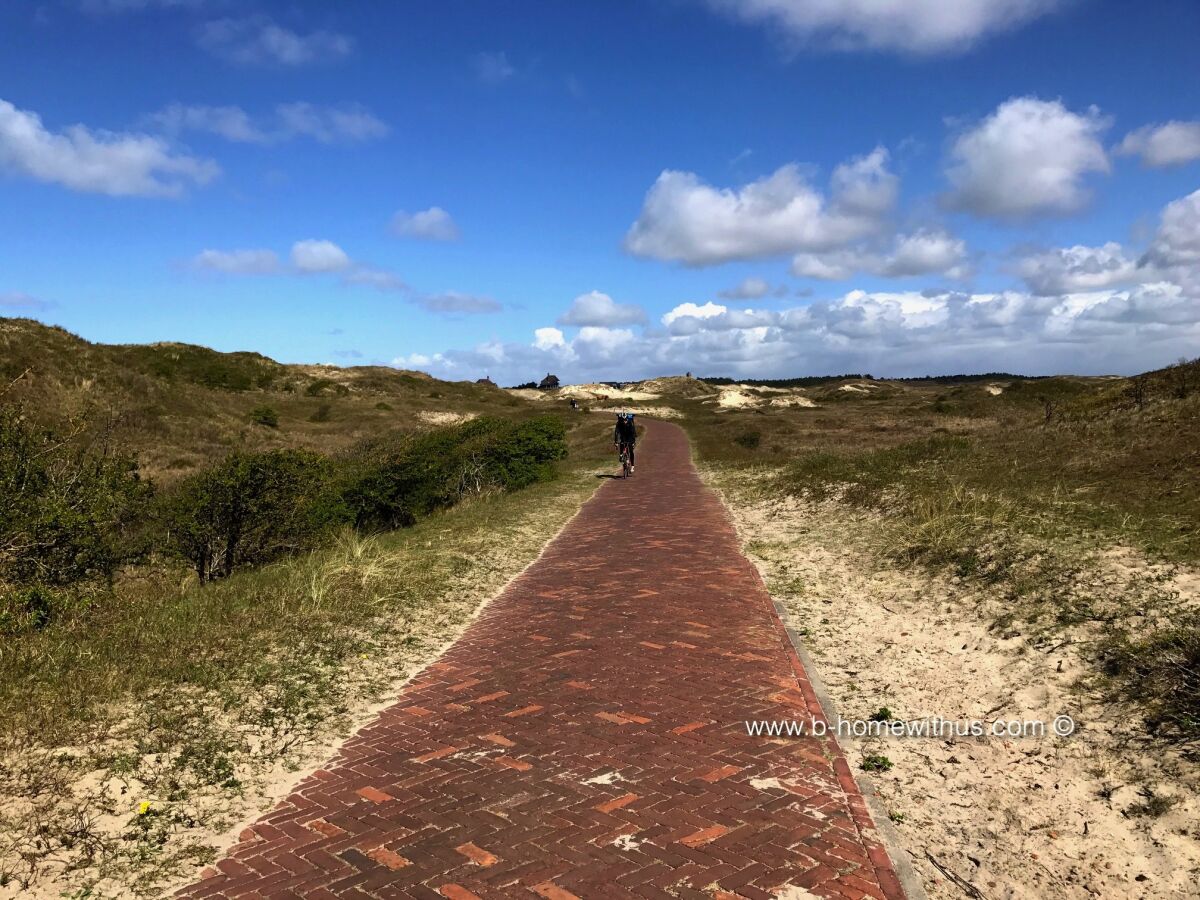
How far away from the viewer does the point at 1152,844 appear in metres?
3.62

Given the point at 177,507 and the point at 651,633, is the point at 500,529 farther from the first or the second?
the point at 651,633

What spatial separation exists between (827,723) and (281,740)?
3.82 metres

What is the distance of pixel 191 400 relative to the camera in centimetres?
4028

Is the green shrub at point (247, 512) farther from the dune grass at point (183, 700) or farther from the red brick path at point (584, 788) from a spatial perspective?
the red brick path at point (584, 788)

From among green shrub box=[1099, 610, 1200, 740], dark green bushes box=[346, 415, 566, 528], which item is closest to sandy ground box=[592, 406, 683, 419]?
dark green bushes box=[346, 415, 566, 528]

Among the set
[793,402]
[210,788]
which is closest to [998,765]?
[210,788]

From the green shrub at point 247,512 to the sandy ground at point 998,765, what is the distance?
8.74m

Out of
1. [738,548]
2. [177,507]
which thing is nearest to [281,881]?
[738,548]

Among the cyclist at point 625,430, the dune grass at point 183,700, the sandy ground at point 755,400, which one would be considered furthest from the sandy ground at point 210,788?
the sandy ground at point 755,400

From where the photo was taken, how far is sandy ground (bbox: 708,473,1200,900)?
11.6 feet

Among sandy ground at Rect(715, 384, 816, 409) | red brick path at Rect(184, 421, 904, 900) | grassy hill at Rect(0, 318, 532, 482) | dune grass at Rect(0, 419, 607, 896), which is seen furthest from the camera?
sandy ground at Rect(715, 384, 816, 409)

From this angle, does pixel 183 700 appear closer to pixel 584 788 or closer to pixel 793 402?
pixel 584 788

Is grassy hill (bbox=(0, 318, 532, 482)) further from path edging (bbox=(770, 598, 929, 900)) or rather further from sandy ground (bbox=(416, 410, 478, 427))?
path edging (bbox=(770, 598, 929, 900))

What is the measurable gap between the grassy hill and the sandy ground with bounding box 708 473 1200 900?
9.24 metres
